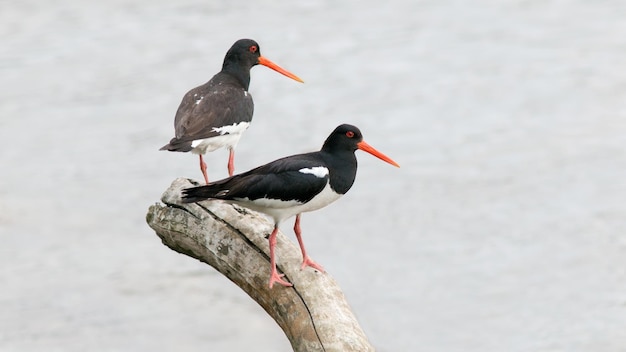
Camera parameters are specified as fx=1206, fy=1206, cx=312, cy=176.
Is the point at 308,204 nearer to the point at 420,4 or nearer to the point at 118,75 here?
the point at 118,75

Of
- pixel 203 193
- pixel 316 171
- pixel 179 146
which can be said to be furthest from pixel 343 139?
pixel 179 146

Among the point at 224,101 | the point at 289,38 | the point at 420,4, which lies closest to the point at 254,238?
the point at 224,101

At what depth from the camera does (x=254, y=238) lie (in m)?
8.93

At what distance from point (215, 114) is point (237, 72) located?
121 centimetres

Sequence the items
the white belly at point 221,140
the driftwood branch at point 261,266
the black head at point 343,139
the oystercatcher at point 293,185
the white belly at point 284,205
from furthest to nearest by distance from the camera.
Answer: the white belly at point 221,140 → the black head at point 343,139 → the white belly at point 284,205 → the oystercatcher at point 293,185 → the driftwood branch at point 261,266

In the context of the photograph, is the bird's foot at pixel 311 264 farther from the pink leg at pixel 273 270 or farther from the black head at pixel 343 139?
the black head at pixel 343 139

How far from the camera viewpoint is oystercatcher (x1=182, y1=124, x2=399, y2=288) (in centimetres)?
870

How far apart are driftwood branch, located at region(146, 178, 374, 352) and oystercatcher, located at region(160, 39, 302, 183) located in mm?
915

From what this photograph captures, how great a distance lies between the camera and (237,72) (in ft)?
38.5

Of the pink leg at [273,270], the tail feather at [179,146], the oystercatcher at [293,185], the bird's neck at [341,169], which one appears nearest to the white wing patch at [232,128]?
the tail feather at [179,146]

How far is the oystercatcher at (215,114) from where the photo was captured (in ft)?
33.9

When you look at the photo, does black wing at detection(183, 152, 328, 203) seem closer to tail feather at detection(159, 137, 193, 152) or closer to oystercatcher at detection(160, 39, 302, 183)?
tail feather at detection(159, 137, 193, 152)

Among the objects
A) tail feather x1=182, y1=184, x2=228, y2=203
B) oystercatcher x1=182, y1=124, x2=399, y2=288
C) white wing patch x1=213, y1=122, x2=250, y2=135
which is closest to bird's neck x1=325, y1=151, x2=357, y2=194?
oystercatcher x1=182, y1=124, x2=399, y2=288

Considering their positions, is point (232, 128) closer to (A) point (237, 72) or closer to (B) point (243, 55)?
(A) point (237, 72)
